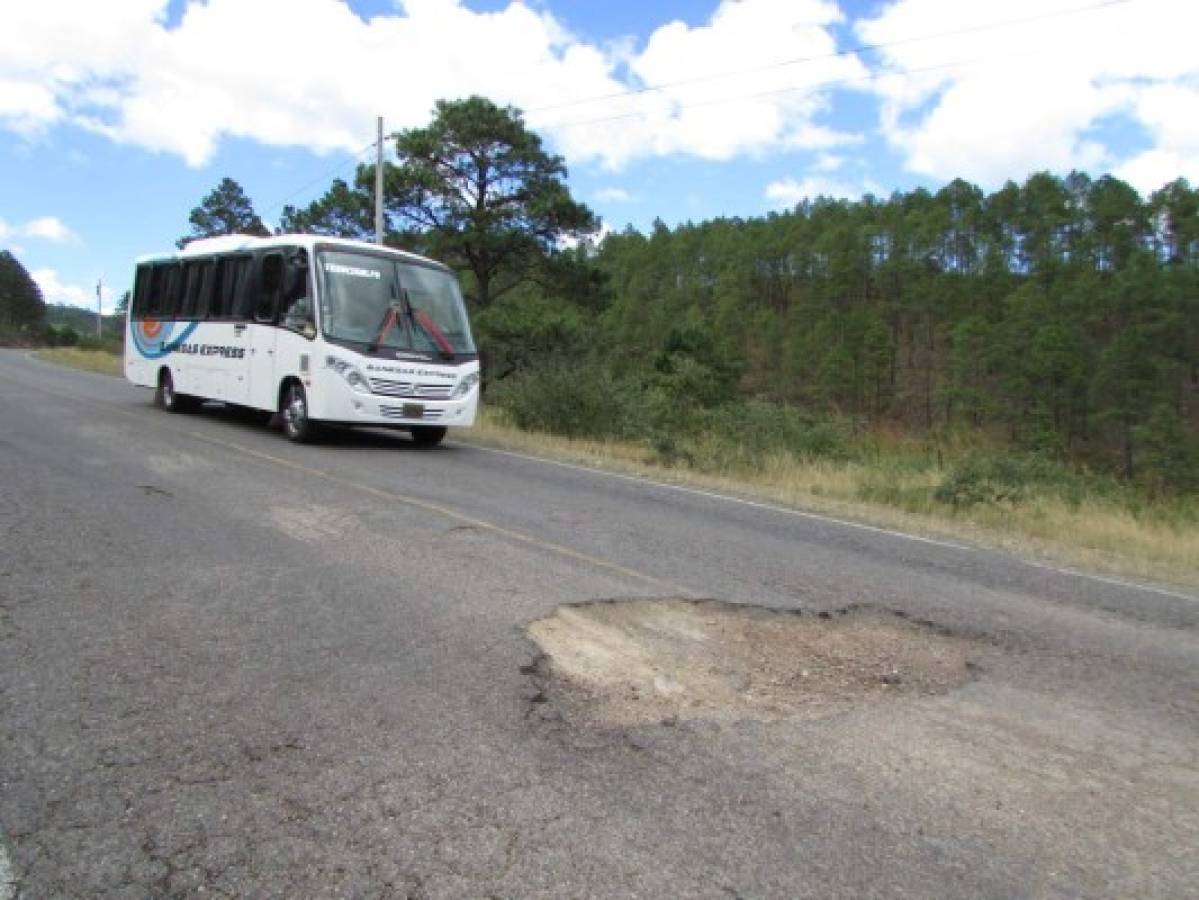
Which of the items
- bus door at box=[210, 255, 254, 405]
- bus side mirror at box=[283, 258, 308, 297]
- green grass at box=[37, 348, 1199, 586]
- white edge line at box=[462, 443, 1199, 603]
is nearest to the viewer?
white edge line at box=[462, 443, 1199, 603]

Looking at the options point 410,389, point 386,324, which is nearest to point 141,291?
point 386,324

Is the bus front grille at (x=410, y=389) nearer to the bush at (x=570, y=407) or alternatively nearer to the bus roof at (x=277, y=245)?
the bus roof at (x=277, y=245)

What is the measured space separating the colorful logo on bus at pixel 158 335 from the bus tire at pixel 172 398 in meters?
0.42

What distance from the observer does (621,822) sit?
317cm

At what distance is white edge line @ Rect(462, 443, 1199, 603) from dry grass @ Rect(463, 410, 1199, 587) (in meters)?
0.27

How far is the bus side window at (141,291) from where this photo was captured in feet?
59.5

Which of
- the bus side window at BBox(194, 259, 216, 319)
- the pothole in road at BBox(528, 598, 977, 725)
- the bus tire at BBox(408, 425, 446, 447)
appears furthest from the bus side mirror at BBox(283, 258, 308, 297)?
the pothole in road at BBox(528, 598, 977, 725)

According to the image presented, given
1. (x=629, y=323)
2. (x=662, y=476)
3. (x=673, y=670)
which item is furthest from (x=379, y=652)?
(x=629, y=323)

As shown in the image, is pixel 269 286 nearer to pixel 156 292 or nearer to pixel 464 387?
pixel 464 387

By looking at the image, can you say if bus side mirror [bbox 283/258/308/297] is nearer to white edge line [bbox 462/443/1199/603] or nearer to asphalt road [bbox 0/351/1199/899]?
white edge line [bbox 462/443/1199/603]

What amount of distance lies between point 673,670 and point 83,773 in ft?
8.56

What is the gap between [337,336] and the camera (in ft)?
42.0

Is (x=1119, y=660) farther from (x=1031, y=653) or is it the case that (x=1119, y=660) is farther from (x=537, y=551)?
(x=537, y=551)

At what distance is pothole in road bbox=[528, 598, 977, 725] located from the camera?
4.29 metres
